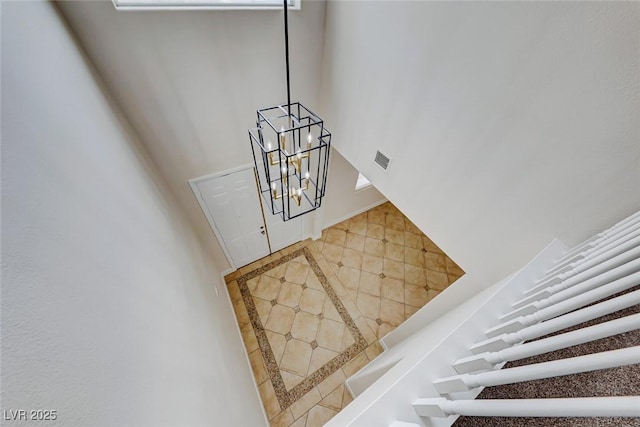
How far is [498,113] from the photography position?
136 centimetres

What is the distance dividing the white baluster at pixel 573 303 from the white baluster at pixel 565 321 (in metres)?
0.03

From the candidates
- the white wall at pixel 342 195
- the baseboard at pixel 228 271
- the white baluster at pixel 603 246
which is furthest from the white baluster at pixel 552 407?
the baseboard at pixel 228 271

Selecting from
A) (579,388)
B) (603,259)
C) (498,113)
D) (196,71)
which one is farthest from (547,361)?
(196,71)

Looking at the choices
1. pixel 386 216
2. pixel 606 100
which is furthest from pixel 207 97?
pixel 386 216

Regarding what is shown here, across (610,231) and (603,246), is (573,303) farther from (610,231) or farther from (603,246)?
(610,231)

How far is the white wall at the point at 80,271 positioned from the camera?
2.02 ft

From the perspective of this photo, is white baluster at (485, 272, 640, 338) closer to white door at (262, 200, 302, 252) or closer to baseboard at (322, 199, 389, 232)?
white door at (262, 200, 302, 252)

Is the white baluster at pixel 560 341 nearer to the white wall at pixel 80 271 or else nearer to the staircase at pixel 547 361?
the staircase at pixel 547 361

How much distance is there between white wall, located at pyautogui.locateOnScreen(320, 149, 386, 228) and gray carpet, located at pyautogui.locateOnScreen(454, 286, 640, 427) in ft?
9.18

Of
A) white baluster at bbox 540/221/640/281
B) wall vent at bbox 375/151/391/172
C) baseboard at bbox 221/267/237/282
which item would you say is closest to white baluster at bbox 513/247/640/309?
white baluster at bbox 540/221/640/281

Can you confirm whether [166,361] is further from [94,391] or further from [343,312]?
[343,312]

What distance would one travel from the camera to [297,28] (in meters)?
2.16

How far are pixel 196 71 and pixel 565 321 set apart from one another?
2.65 meters

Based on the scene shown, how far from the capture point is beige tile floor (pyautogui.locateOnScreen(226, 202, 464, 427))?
112 inches
